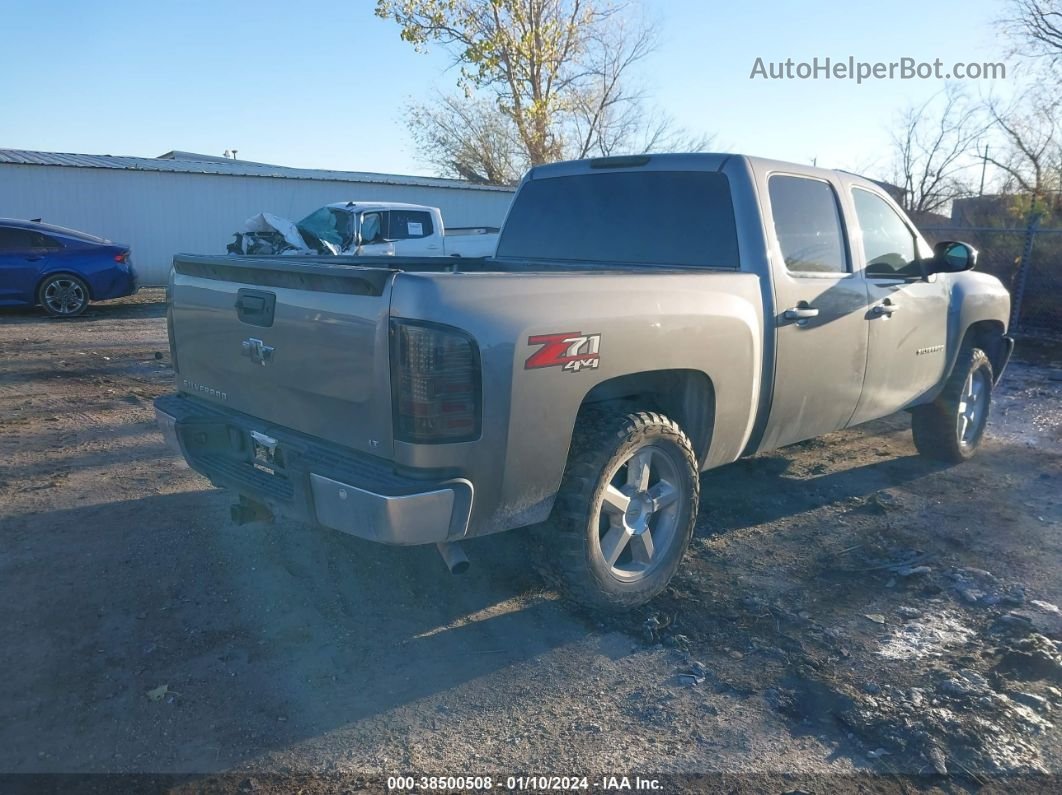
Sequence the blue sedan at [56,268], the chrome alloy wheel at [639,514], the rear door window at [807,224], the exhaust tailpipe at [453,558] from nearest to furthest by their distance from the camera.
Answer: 1. the exhaust tailpipe at [453,558]
2. the chrome alloy wheel at [639,514]
3. the rear door window at [807,224]
4. the blue sedan at [56,268]

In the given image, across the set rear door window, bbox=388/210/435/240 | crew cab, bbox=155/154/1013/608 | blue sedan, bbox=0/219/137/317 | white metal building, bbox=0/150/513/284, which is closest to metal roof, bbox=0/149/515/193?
white metal building, bbox=0/150/513/284

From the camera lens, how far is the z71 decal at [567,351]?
3.00 metres

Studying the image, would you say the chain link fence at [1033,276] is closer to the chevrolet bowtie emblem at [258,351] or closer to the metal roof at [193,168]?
the chevrolet bowtie emblem at [258,351]

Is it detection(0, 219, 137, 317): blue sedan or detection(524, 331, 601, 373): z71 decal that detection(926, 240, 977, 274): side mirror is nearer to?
detection(524, 331, 601, 373): z71 decal

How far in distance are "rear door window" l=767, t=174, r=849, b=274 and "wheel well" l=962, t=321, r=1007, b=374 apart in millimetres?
1935

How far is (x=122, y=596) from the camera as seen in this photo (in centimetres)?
371

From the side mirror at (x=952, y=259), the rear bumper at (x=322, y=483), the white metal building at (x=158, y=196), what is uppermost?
the white metal building at (x=158, y=196)

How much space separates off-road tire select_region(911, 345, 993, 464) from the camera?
591 centimetres

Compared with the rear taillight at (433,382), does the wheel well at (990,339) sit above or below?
below

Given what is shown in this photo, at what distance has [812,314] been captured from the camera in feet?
14.1

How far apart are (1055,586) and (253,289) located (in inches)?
160

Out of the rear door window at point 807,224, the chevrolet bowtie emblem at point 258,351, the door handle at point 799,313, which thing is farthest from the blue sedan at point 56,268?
the door handle at point 799,313

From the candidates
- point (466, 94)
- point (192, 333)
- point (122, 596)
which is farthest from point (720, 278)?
point (466, 94)

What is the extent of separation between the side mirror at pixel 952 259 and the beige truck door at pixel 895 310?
0.31 ft
